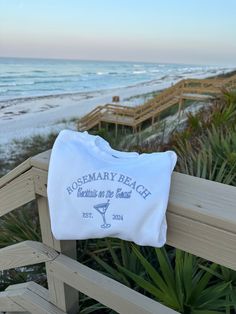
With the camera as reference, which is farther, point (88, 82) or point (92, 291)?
point (88, 82)

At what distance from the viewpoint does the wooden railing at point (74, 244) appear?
0.84 metres

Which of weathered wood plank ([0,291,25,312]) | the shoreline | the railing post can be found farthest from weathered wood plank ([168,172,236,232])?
the shoreline

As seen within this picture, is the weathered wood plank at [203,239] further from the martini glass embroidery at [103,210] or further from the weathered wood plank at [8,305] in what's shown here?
the weathered wood plank at [8,305]

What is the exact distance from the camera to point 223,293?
53.0 inches

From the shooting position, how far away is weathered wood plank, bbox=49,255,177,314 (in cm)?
108

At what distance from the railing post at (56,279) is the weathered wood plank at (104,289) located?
0.13ft

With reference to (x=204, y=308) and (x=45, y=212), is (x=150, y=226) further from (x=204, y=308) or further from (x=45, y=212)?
(x=204, y=308)

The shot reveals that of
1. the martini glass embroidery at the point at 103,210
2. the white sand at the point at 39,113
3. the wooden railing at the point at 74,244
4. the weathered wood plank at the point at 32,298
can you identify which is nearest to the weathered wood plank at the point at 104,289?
the wooden railing at the point at 74,244

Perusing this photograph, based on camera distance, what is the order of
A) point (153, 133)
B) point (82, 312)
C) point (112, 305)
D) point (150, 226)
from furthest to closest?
point (153, 133)
point (82, 312)
point (112, 305)
point (150, 226)

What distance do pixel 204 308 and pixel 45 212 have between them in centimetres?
77

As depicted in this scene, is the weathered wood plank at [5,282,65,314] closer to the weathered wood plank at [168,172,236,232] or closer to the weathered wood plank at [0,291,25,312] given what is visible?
the weathered wood plank at [0,291,25,312]

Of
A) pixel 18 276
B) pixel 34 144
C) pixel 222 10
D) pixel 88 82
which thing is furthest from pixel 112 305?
pixel 88 82

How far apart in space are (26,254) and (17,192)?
0.97 ft

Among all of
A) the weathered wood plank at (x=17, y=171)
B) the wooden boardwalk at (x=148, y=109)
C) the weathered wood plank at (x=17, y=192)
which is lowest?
the wooden boardwalk at (x=148, y=109)
